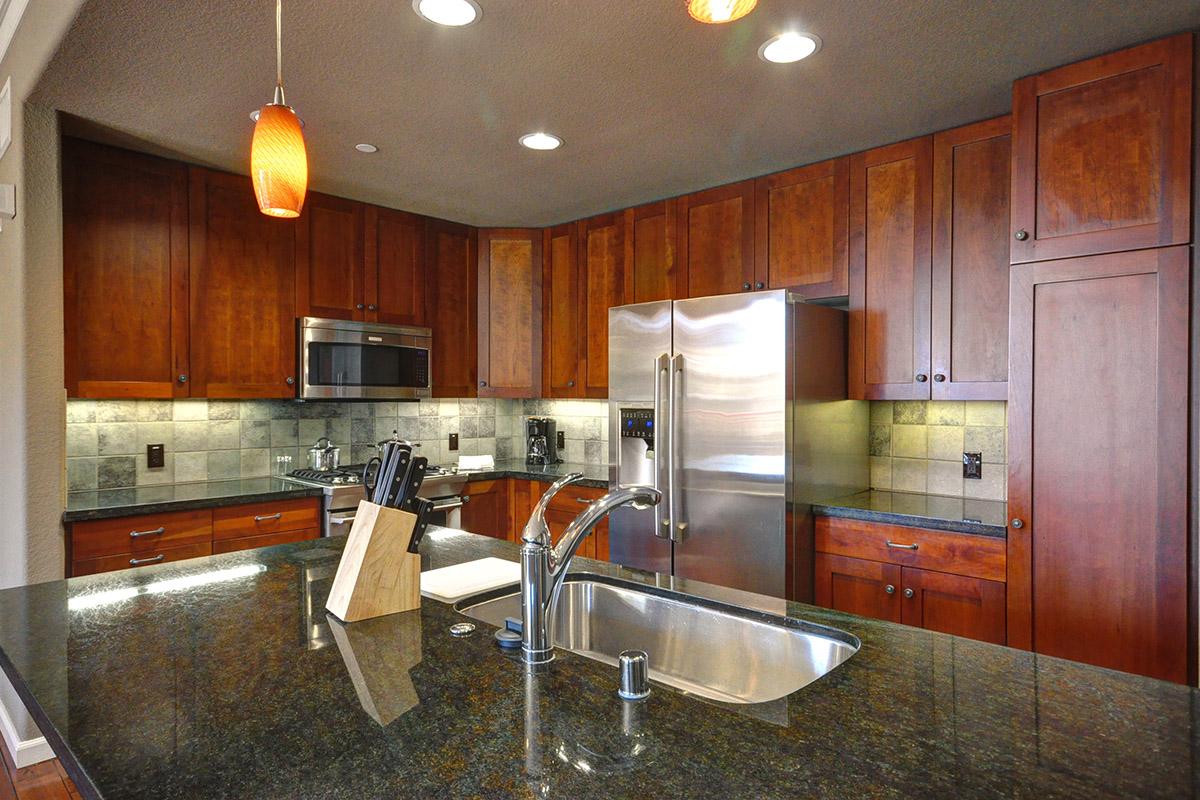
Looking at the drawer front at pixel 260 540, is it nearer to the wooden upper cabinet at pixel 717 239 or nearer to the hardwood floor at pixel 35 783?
the hardwood floor at pixel 35 783

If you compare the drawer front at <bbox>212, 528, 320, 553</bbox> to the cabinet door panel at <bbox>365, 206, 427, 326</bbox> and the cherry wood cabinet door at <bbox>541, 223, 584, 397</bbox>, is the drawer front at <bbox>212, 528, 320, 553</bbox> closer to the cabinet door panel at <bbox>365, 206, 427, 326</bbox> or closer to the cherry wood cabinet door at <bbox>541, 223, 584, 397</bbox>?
the cabinet door panel at <bbox>365, 206, 427, 326</bbox>

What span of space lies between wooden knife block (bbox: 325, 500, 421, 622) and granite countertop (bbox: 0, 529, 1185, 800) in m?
0.04

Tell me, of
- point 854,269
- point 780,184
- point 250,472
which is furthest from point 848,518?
point 250,472

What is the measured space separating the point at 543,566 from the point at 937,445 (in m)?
2.40

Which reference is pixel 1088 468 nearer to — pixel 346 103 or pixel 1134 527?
pixel 1134 527

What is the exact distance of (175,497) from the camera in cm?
276

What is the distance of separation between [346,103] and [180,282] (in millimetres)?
1240

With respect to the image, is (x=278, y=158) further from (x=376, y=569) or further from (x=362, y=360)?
(x=362, y=360)

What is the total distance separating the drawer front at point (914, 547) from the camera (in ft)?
7.50

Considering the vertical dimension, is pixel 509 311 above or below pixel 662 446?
above

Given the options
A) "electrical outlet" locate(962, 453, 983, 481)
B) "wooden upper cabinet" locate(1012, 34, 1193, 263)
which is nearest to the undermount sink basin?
"wooden upper cabinet" locate(1012, 34, 1193, 263)

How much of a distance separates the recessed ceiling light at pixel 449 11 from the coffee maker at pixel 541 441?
2800mm

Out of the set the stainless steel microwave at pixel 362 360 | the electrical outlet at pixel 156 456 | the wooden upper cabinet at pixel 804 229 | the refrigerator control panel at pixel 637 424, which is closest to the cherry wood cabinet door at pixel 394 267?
the stainless steel microwave at pixel 362 360

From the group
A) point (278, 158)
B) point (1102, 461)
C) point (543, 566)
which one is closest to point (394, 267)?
point (278, 158)
